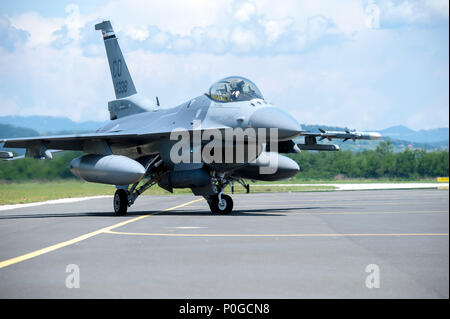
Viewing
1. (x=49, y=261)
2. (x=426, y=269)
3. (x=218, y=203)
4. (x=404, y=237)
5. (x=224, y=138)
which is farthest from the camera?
(x=218, y=203)

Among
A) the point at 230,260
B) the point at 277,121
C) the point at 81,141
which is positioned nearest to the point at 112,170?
the point at 81,141

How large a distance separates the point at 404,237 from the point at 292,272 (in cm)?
455

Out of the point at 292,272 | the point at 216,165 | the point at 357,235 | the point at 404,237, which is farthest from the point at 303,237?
the point at 216,165

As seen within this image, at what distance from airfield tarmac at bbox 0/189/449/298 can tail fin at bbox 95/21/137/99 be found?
38.1 ft

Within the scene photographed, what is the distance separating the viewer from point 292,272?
25.0 feet

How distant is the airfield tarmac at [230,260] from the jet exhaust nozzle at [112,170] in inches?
132

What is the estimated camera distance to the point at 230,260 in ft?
29.0

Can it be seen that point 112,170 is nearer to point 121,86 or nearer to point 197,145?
point 197,145

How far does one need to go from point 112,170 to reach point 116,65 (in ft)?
29.6

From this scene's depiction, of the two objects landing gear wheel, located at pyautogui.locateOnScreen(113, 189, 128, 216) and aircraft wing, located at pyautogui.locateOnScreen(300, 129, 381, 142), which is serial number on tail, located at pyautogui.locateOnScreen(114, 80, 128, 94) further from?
aircraft wing, located at pyautogui.locateOnScreen(300, 129, 381, 142)

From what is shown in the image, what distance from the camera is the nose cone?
54.9ft

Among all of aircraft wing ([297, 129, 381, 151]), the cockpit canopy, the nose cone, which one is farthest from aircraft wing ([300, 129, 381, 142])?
the nose cone
